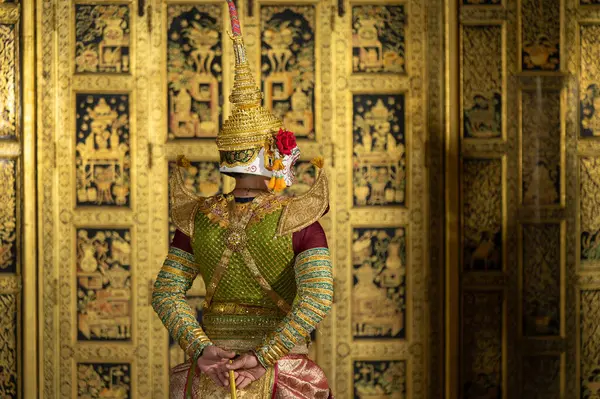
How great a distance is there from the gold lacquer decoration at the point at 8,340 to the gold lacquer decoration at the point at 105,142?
0.79m

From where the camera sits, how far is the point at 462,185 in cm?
494

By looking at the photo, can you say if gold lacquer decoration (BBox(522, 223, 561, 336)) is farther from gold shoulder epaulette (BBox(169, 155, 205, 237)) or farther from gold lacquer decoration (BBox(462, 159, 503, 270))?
gold shoulder epaulette (BBox(169, 155, 205, 237))

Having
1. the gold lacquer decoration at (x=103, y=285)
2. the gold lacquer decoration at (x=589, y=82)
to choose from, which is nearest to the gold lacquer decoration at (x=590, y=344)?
the gold lacquer decoration at (x=589, y=82)

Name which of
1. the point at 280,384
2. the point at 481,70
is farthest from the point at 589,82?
the point at 280,384

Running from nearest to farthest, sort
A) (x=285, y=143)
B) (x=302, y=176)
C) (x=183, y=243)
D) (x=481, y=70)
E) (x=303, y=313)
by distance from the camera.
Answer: (x=303, y=313) → (x=285, y=143) → (x=183, y=243) → (x=481, y=70) → (x=302, y=176)

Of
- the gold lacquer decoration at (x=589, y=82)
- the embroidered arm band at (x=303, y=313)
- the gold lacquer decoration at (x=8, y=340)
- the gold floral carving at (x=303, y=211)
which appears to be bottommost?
the gold lacquer decoration at (x=8, y=340)

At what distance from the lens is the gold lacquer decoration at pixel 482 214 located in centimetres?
494

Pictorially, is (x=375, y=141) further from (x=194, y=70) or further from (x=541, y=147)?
Result: (x=194, y=70)

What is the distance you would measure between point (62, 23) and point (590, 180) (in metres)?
3.05

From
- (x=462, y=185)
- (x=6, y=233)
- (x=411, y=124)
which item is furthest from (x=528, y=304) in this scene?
(x=6, y=233)

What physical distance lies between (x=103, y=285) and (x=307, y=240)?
227 cm

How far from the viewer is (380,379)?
5.07 metres

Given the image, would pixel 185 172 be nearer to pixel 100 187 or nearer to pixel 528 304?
pixel 100 187

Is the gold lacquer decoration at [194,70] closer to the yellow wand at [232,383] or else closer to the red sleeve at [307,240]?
the red sleeve at [307,240]
